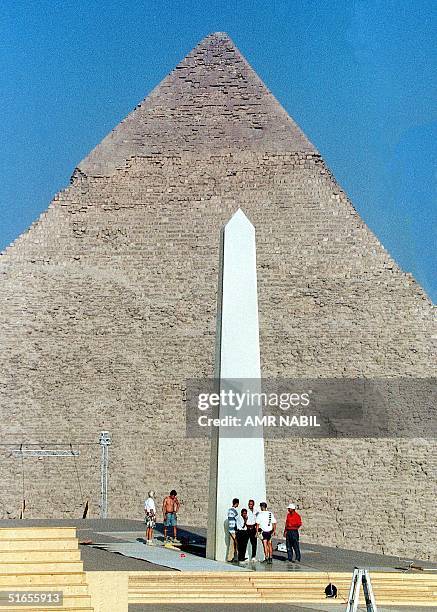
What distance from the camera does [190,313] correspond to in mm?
52406

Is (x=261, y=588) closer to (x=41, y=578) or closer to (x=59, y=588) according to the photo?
(x=41, y=578)

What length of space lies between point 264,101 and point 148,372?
13468 mm

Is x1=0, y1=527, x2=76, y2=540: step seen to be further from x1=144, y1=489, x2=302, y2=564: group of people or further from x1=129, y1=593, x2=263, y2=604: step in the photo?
x1=144, y1=489, x2=302, y2=564: group of people


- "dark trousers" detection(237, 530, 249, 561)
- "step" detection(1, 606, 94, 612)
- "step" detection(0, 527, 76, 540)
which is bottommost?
"step" detection(1, 606, 94, 612)

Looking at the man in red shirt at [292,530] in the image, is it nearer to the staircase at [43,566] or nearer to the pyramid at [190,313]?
the staircase at [43,566]

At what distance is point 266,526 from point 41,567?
5.65 meters

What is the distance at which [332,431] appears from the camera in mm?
47062

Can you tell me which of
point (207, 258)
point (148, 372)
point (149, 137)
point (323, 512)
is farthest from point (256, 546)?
point (149, 137)

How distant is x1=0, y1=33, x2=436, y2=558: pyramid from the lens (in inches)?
1758

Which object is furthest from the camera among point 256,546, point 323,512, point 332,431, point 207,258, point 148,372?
point 207,258

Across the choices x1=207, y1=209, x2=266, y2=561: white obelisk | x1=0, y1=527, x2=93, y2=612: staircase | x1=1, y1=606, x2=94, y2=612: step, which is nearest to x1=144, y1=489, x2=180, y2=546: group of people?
x1=207, y1=209, x2=266, y2=561: white obelisk

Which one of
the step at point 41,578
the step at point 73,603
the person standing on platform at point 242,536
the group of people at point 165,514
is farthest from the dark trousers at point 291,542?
the step at point 73,603

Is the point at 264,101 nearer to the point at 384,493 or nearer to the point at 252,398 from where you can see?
the point at 384,493

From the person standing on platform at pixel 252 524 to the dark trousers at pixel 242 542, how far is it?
0.05m
